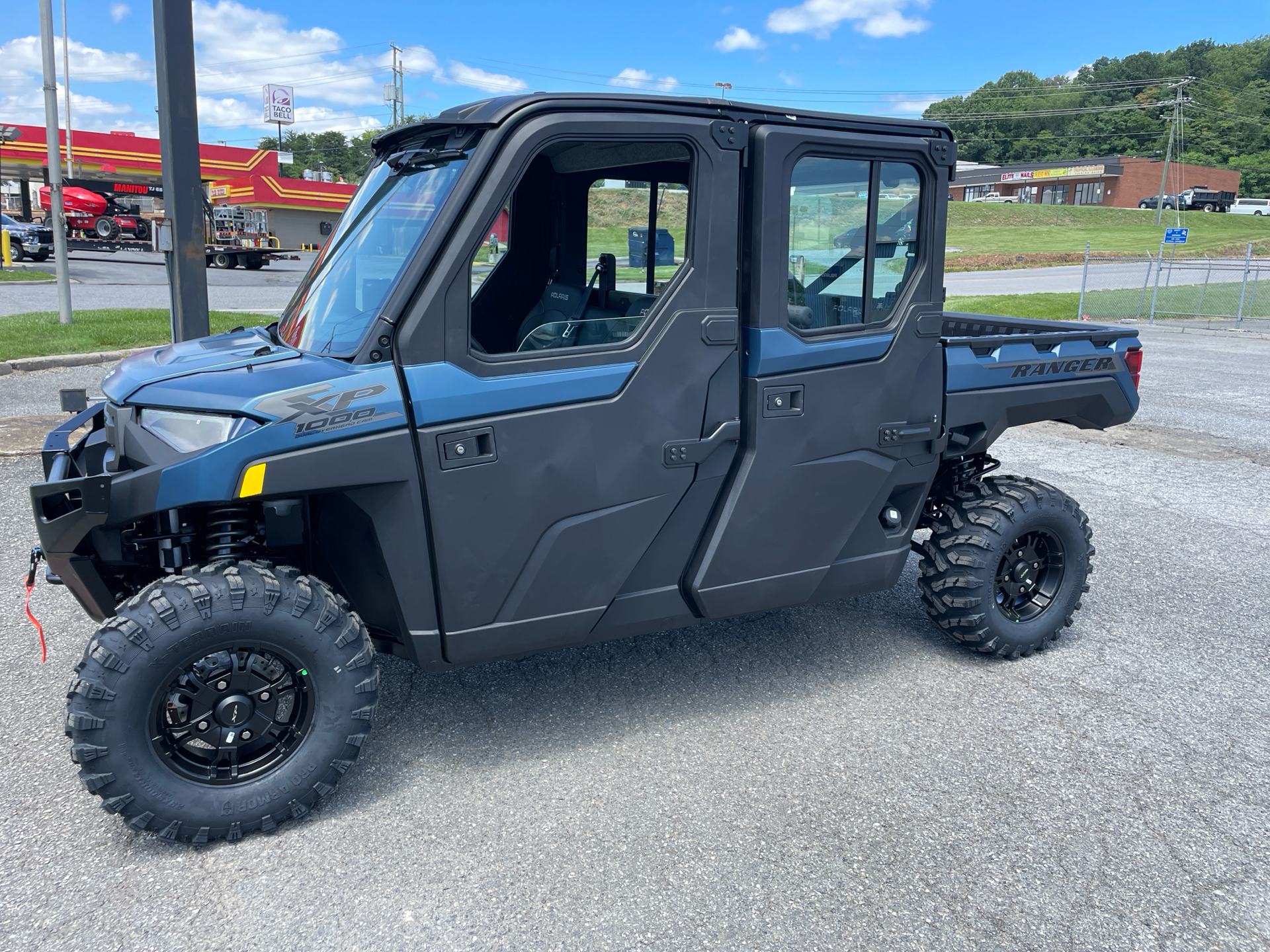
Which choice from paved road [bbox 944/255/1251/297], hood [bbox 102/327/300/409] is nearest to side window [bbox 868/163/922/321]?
hood [bbox 102/327/300/409]

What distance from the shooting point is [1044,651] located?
4566mm

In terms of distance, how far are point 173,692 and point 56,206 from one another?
14.0m

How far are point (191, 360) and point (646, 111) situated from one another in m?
1.88

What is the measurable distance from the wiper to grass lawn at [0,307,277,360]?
7.90 metres

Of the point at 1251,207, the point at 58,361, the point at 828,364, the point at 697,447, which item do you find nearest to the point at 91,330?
the point at 58,361

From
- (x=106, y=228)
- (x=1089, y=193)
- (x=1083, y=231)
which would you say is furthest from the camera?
(x=1089, y=193)

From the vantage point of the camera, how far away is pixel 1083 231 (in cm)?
5950

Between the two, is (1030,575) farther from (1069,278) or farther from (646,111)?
(1069,278)

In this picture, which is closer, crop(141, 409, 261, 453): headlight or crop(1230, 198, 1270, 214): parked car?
crop(141, 409, 261, 453): headlight

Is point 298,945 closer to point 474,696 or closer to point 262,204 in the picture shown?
point 474,696

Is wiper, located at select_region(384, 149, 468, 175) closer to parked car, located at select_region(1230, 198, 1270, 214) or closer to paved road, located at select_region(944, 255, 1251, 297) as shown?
paved road, located at select_region(944, 255, 1251, 297)

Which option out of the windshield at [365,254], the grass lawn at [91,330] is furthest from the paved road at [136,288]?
the windshield at [365,254]

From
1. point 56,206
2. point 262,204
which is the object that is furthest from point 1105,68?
point 56,206

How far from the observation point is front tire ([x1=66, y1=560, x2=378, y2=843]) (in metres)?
2.82
